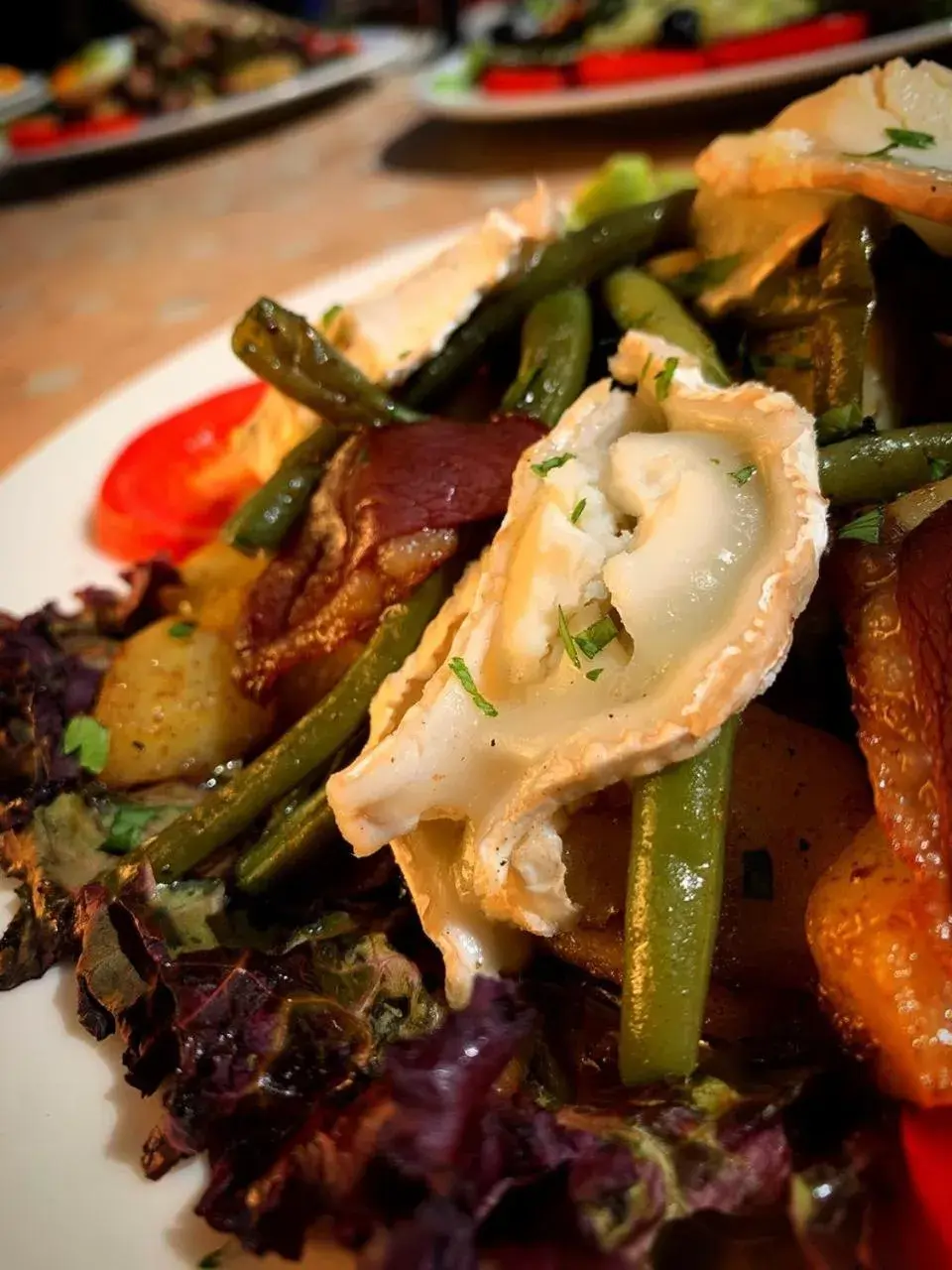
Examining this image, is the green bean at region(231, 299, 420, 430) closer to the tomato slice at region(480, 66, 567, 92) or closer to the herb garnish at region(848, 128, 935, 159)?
the herb garnish at region(848, 128, 935, 159)

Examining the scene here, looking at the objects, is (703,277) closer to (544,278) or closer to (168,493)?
(544,278)

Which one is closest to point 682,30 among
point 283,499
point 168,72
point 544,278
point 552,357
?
point 168,72

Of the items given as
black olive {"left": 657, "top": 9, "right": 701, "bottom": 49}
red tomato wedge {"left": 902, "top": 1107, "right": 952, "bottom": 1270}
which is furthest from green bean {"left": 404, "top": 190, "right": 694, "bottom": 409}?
black olive {"left": 657, "top": 9, "right": 701, "bottom": 49}

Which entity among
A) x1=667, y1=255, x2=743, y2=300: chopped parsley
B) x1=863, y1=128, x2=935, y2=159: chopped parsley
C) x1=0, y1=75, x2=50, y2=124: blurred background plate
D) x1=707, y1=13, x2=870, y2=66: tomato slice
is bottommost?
x1=707, y1=13, x2=870, y2=66: tomato slice

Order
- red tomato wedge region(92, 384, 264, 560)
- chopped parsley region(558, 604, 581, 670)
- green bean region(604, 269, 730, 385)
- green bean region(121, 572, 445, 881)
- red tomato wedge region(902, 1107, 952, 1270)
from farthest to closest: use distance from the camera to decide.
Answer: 1. red tomato wedge region(92, 384, 264, 560)
2. green bean region(604, 269, 730, 385)
3. green bean region(121, 572, 445, 881)
4. chopped parsley region(558, 604, 581, 670)
5. red tomato wedge region(902, 1107, 952, 1270)

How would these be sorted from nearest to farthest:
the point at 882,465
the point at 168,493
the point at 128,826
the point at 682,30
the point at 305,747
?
1. the point at 882,465
2. the point at 305,747
3. the point at 128,826
4. the point at 168,493
5. the point at 682,30

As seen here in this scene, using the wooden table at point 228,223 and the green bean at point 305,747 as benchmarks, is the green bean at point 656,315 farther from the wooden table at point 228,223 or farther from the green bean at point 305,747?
the wooden table at point 228,223
